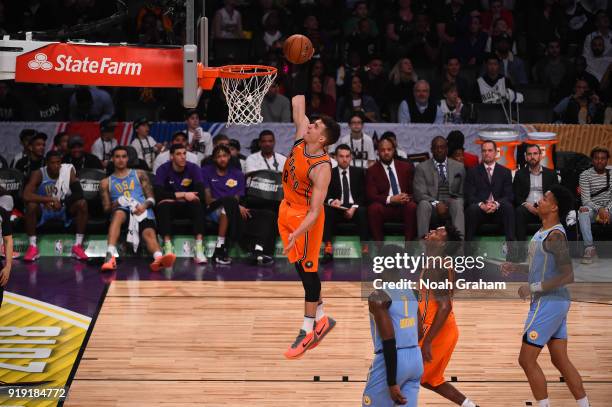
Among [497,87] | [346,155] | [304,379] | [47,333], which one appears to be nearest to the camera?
[304,379]

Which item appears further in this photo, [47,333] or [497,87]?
[497,87]

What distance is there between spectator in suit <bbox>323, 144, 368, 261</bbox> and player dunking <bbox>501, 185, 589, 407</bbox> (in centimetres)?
458

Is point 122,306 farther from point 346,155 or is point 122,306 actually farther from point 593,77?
point 593,77

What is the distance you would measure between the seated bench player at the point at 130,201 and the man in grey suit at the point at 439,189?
10.6ft

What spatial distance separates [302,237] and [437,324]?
4.43 ft

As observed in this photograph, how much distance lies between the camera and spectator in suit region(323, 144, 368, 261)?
13.2 m

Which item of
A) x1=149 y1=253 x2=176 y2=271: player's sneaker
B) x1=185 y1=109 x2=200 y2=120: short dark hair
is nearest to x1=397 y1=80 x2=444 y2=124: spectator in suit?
x1=185 y1=109 x2=200 y2=120: short dark hair

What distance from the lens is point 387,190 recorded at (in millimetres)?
13250

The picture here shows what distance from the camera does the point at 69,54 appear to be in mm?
8195

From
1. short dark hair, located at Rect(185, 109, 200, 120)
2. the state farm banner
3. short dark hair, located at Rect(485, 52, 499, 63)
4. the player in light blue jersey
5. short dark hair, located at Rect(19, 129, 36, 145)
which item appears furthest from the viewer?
short dark hair, located at Rect(485, 52, 499, 63)

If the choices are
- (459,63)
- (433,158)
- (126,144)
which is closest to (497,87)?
(459,63)

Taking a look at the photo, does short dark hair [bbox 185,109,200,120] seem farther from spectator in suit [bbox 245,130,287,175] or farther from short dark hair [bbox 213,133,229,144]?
spectator in suit [bbox 245,130,287,175]

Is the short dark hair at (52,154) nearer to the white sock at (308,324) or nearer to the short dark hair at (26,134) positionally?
the short dark hair at (26,134)

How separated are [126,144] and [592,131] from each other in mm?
6026
